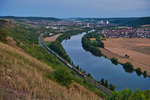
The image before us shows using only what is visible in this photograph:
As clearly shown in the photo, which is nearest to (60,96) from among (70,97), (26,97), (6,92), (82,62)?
(70,97)

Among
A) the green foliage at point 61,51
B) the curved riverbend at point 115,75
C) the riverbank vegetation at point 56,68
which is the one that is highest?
the riverbank vegetation at point 56,68

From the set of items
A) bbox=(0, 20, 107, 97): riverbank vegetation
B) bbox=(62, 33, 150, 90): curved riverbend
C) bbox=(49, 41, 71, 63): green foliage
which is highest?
bbox=(0, 20, 107, 97): riverbank vegetation

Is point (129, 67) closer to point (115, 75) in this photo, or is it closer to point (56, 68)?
Result: point (115, 75)

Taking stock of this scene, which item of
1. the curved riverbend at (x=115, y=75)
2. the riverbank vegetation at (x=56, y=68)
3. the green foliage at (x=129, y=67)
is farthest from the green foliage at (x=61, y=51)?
the green foliage at (x=129, y=67)

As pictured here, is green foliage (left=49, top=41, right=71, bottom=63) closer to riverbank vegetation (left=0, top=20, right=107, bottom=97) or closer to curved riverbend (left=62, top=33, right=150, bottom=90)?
curved riverbend (left=62, top=33, right=150, bottom=90)

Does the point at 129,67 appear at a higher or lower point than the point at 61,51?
lower

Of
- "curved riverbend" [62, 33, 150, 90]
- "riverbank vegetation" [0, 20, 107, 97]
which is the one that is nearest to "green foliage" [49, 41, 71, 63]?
"curved riverbend" [62, 33, 150, 90]

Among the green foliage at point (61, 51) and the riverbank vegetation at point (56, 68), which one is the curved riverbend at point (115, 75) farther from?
the riverbank vegetation at point (56, 68)

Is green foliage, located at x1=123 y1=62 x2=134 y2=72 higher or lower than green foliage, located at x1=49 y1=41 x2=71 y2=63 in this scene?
lower

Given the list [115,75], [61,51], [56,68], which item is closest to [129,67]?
[115,75]

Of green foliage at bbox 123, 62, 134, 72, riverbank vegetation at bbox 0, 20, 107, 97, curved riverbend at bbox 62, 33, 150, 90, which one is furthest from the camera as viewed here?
green foliage at bbox 123, 62, 134, 72

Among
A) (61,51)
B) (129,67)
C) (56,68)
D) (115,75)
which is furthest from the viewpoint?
(61,51)

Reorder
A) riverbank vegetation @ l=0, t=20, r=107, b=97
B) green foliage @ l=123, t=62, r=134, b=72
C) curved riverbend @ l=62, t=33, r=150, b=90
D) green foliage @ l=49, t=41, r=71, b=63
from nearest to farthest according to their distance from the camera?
riverbank vegetation @ l=0, t=20, r=107, b=97
curved riverbend @ l=62, t=33, r=150, b=90
green foliage @ l=123, t=62, r=134, b=72
green foliage @ l=49, t=41, r=71, b=63

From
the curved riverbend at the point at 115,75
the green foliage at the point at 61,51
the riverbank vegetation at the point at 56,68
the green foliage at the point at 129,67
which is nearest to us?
the riverbank vegetation at the point at 56,68
